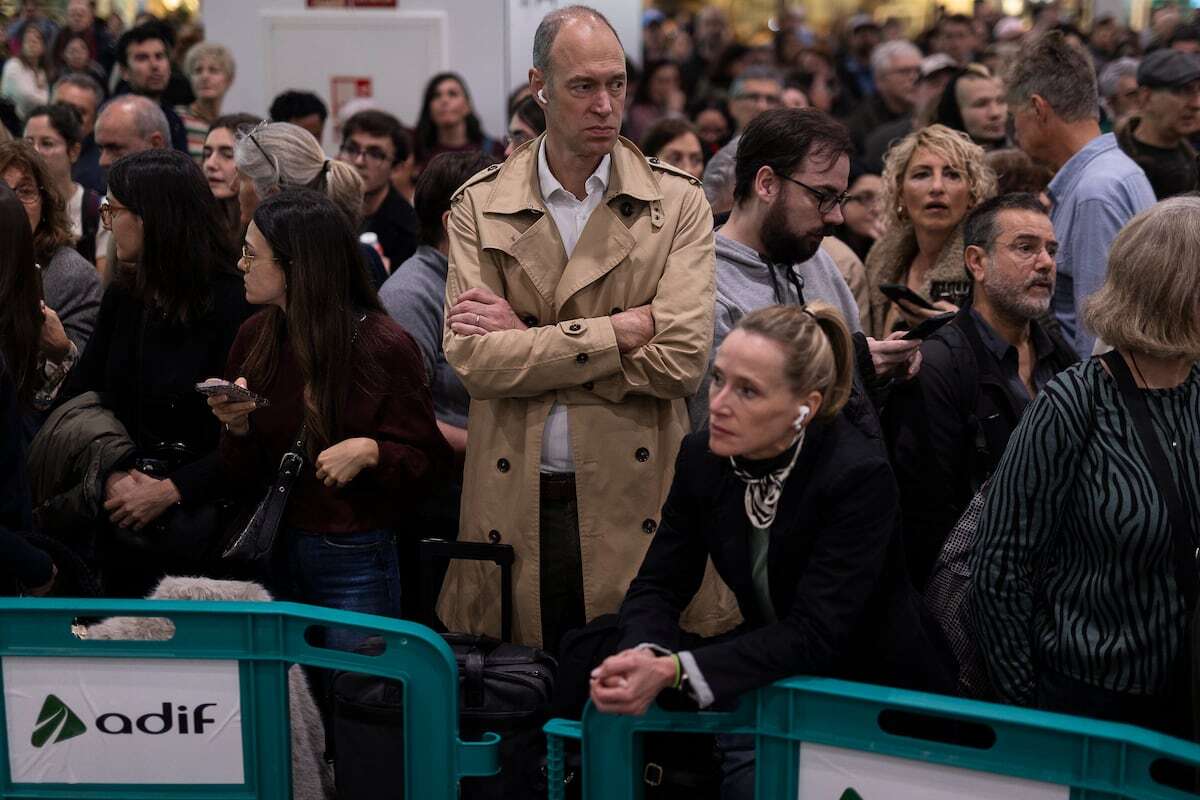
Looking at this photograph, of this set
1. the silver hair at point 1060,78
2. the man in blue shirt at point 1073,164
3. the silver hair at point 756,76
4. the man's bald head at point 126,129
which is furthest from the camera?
the silver hair at point 756,76

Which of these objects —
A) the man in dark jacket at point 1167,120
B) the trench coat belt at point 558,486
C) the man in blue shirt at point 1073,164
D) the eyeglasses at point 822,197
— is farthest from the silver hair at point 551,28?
the man in dark jacket at point 1167,120

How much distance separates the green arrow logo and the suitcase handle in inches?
32.5

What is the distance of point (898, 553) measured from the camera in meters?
2.98

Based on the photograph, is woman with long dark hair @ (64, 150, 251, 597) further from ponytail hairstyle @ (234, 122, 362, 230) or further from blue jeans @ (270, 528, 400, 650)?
ponytail hairstyle @ (234, 122, 362, 230)

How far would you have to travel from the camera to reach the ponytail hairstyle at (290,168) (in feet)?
16.7

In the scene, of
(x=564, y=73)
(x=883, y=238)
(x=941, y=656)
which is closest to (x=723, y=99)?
(x=883, y=238)

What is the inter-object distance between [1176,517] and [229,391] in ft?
7.70

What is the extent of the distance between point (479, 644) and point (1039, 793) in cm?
141

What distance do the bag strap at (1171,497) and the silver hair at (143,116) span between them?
15.0 feet

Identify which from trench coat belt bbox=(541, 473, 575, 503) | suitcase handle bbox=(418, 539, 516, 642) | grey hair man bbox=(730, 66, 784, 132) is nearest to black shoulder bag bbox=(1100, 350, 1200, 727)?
trench coat belt bbox=(541, 473, 575, 503)

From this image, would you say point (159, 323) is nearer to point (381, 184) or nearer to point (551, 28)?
point (551, 28)

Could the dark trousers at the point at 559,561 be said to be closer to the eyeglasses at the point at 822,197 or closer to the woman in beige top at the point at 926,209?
the eyeglasses at the point at 822,197

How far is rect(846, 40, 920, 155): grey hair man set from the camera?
10.5 meters

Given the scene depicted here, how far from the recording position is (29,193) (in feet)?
16.5
